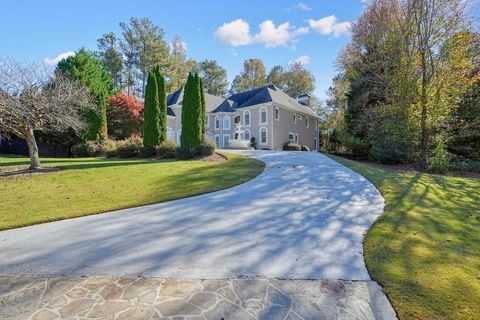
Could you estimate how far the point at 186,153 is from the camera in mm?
14891

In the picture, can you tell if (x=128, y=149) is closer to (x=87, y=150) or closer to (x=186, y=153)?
(x=87, y=150)

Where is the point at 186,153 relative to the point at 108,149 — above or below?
below

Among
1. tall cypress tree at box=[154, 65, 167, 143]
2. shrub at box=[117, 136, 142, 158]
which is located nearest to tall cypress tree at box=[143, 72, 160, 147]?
tall cypress tree at box=[154, 65, 167, 143]

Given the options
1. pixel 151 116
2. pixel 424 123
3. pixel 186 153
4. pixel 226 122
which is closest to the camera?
pixel 424 123

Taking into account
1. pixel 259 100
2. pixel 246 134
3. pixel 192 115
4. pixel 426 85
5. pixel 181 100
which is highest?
pixel 181 100

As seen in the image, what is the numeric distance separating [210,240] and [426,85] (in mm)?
15264

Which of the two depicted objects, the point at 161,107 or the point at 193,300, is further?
the point at 161,107

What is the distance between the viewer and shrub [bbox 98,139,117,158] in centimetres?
1788

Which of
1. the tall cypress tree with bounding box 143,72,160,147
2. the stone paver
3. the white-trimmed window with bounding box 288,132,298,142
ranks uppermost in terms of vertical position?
the tall cypress tree with bounding box 143,72,160,147

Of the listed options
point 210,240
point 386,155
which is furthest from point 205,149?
point 386,155

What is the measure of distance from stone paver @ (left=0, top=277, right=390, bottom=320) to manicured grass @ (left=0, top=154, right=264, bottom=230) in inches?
126

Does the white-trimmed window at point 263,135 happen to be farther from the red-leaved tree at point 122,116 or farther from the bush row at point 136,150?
the bush row at point 136,150

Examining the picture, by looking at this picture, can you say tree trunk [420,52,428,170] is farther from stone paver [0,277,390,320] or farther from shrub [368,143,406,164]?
stone paver [0,277,390,320]

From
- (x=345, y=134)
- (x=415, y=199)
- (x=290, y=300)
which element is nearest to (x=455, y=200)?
(x=415, y=199)
